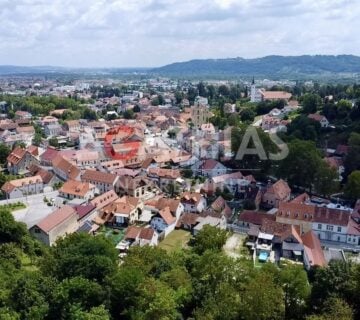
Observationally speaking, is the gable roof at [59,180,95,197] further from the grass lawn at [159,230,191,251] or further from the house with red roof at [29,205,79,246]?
the grass lawn at [159,230,191,251]

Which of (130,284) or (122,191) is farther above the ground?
(130,284)

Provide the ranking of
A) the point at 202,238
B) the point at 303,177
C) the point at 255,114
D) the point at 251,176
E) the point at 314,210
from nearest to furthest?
the point at 202,238 → the point at 314,210 → the point at 303,177 → the point at 251,176 → the point at 255,114

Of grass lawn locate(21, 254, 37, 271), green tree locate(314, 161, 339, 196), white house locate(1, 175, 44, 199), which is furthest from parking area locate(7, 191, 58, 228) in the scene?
green tree locate(314, 161, 339, 196)

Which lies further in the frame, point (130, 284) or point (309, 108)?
point (309, 108)

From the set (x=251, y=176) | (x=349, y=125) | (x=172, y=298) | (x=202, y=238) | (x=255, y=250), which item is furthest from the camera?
(x=349, y=125)

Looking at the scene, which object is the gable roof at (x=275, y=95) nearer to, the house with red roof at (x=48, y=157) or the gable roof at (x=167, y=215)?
the house with red roof at (x=48, y=157)

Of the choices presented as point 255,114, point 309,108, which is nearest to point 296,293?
point 309,108

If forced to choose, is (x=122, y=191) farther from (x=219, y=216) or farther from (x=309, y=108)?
(x=309, y=108)

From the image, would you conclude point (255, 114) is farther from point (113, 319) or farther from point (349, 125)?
point (113, 319)
